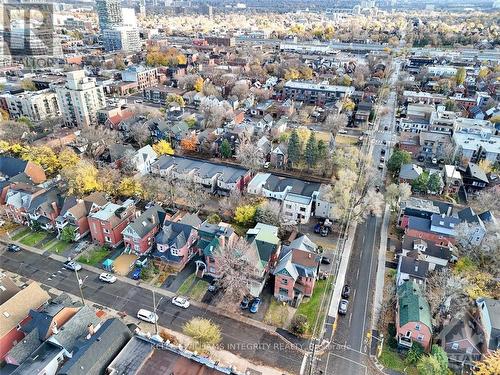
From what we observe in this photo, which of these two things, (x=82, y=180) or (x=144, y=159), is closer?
(x=82, y=180)

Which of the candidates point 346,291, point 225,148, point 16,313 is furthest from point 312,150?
point 16,313

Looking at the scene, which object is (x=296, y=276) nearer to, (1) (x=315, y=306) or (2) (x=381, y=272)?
(1) (x=315, y=306)

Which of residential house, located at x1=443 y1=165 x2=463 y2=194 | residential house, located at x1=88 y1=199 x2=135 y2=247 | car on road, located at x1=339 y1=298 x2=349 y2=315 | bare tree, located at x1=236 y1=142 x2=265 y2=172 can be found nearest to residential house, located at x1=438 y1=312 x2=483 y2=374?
car on road, located at x1=339 y1=298 x2=349 y2=315

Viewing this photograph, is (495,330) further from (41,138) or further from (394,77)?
(394,77)

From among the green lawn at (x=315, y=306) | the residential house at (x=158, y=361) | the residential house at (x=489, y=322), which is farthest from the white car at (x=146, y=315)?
the residential house at (x=489, y=322)

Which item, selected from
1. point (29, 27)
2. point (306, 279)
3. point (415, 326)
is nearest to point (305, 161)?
point (306, 279)

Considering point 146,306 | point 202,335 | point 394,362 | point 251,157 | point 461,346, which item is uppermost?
point 251,157

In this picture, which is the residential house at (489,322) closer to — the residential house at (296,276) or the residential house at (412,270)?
the residential house at (412,270)
